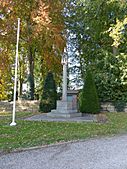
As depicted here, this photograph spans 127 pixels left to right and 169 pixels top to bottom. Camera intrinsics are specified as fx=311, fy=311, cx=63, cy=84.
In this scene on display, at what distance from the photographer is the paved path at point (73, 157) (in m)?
6.24

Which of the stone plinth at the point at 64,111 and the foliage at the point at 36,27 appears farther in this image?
the foliage at the point at 36,27

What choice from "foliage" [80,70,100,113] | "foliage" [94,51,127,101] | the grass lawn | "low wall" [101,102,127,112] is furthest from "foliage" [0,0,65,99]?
the grass lawn

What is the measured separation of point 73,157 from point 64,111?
366 inches

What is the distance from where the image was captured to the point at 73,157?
6.99m

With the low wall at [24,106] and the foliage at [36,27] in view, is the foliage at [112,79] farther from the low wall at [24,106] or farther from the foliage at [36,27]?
the low wall at [24,106]

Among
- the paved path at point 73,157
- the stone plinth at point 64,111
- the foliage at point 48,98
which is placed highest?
the foliage at point 48,98

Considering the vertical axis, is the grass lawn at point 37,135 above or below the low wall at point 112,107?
below

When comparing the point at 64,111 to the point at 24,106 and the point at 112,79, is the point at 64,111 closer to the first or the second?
the point at 24,106

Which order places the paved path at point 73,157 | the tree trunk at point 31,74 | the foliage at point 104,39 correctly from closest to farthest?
the paved path at point 73,157, the foliage at point 104,39, the tree trunk at point 31,74

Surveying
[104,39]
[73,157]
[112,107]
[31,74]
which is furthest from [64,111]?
[73,157]

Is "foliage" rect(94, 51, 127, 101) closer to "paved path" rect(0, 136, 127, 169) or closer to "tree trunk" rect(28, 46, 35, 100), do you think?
"tree trunk" rect(28, 46, 35, 100)

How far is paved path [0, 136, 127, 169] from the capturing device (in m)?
→ 6.24

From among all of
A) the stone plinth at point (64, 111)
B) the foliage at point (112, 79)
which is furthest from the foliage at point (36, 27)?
the stone plinth at point (64, 111)

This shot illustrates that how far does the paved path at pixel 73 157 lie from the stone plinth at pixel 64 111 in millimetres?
7391
